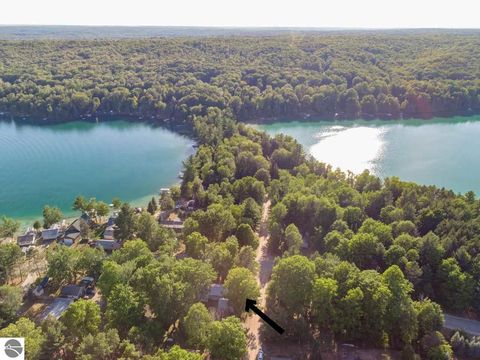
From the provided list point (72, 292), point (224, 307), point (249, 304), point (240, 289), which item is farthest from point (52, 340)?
point (249, 304)

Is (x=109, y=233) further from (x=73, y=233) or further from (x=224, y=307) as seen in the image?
(x=224, y=307)

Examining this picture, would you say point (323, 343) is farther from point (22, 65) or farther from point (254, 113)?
point (22, 65)

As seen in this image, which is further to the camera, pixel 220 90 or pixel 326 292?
pixel 220 90

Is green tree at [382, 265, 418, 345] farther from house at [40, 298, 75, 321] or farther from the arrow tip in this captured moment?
house at [40, 298, 75, 321]

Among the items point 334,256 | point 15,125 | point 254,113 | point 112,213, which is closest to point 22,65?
point 15,125

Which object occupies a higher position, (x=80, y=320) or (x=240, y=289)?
(x=240, y=289)

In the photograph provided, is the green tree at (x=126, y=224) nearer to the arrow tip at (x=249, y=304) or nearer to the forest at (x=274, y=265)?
the forest at (x=274, y=265)
